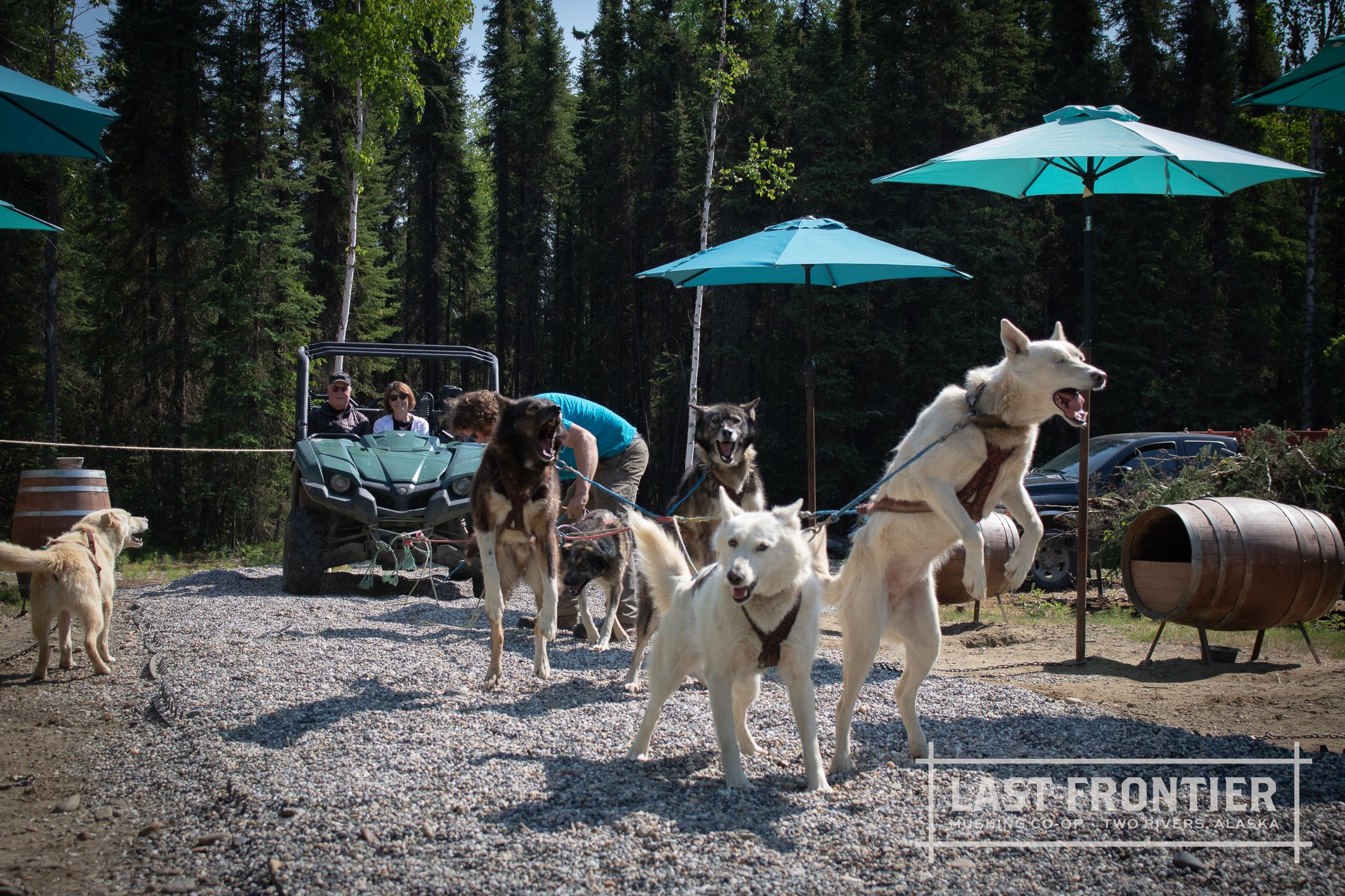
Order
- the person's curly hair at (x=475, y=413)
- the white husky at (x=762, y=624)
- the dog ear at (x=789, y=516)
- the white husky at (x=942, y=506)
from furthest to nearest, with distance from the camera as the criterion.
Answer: the person's curly hair at (x=475, y=413) → the white husky at (x=942, y=506) → the dog ear at (x=789, y=516) → the white husky at (x=762, y=624)

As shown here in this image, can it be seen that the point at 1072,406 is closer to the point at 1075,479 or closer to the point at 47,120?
the point at 47,120

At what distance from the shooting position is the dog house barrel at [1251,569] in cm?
602

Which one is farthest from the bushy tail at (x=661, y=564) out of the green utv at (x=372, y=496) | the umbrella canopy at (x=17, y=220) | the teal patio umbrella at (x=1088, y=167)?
the umbrella canopy at (x=17, y=220)

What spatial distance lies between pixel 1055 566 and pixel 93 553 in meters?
Answer: 9.87

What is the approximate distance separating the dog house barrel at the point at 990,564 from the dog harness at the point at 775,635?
4.56m

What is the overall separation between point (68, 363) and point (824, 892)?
2221 cm

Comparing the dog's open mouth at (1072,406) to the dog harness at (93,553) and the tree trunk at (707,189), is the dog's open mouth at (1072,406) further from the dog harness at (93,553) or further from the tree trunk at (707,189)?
the tree trunk at (707,189)

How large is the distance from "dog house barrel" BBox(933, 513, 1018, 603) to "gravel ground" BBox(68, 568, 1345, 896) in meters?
2.22

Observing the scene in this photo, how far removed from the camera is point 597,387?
3073 centimetres

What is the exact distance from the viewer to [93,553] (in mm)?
6074

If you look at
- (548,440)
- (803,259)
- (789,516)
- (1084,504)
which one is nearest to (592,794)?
(789,516)

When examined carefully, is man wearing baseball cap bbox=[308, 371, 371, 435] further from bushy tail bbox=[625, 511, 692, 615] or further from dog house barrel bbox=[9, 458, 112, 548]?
bushy tail bbox=[625, 511, 692, 615]

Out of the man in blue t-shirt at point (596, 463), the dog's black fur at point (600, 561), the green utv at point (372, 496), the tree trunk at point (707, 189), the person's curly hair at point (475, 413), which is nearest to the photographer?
the person's curly hair at point (475, 413)

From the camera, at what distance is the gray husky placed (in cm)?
650
